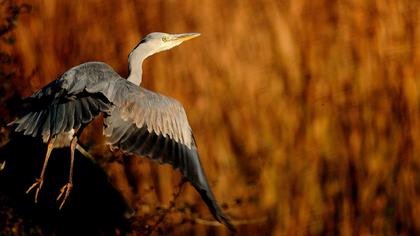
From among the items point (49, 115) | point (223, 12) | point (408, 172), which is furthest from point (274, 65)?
point (49, 115)

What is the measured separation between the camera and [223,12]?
319 inches

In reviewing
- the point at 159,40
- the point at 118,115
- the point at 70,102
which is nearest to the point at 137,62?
the point at 159,40

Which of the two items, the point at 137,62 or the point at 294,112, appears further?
the point at 294,112

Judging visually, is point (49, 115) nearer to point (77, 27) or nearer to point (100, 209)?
point (100, 209)

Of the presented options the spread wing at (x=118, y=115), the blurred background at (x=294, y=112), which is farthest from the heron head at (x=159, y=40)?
the blurred background at (x=294, y=112)

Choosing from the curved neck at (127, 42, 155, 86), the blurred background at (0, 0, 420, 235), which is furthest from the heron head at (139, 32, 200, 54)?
the blurred background at (0, 0, 420, 235)

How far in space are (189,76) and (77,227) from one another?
44.5 inches

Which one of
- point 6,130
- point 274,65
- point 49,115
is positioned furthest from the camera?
point 274,65

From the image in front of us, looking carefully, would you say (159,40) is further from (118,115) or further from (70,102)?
(70,102)

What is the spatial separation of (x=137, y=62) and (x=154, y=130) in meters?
0.69

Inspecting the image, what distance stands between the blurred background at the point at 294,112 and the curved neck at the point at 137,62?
30.8 inches

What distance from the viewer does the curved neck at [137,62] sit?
271 inches

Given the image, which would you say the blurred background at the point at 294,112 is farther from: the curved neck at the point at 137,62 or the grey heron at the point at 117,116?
the grey heron at the point at 117,116

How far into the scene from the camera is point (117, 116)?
6.32 meters
